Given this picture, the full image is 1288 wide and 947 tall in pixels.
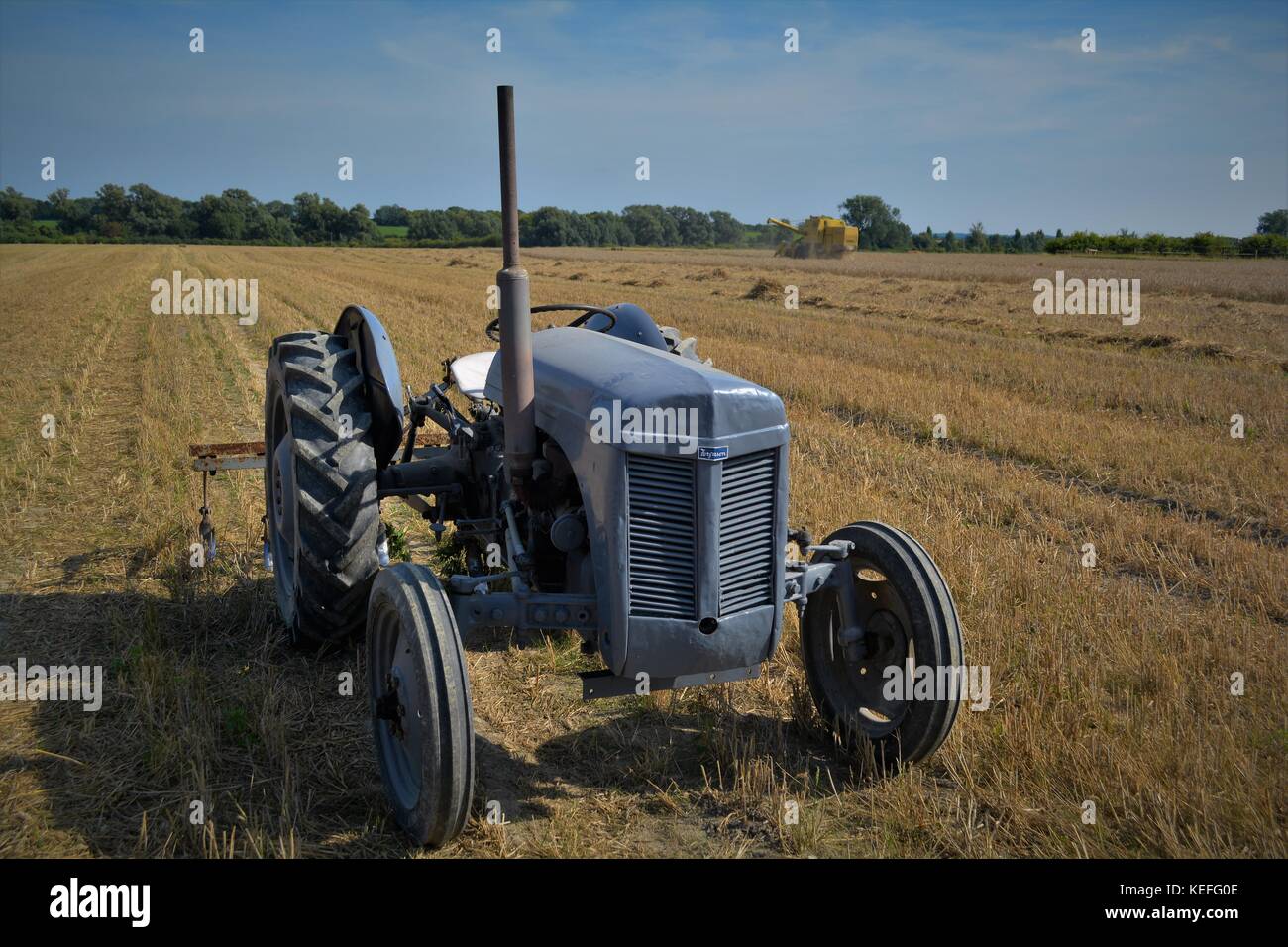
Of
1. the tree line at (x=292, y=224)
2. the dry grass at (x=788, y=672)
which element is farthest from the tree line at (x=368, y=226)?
the dry grass at (x=788, y=672)

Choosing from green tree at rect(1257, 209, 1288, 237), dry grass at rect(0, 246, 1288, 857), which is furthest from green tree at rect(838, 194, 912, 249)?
dry grass at rect(0, 246, 1288, 857)

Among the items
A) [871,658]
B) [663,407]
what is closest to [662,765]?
[871,658]

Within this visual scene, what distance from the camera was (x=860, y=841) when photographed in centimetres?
317

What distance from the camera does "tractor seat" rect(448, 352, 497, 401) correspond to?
16.1 ft

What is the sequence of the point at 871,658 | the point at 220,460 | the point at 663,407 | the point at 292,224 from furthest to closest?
the point at 292,224 < the point at 220,460 < the point at 871,658 < the point at 663,407

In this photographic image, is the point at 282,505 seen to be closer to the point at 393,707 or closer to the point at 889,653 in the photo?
the point at 393,707

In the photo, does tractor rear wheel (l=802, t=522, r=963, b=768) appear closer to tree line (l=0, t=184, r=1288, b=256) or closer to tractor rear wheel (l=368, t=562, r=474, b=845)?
tractor rear wheel (l=368, t=562, r=474, b=845)

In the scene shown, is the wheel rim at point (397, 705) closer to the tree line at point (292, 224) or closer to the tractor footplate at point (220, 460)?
the tractor footplate at point (220, 460)

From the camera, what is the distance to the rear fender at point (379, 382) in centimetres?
438

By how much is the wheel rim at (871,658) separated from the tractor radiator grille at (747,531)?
62 centimetres

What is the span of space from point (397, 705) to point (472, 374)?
240 cm

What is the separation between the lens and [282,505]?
174 inches

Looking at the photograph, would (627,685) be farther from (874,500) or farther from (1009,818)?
(874,500)
